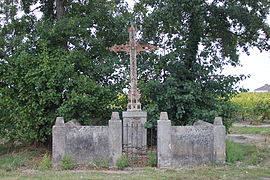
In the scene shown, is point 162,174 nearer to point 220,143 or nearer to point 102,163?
point 102,163

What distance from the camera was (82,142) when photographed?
938 centimetres

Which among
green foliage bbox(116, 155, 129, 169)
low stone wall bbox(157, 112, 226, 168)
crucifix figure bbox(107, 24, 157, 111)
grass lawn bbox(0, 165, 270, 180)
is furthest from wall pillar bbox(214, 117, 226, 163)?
crucifix figure bbox(107, 24, 157, 111)

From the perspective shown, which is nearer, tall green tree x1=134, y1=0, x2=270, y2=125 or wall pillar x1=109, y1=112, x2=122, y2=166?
wall pillar x1=109, y1=112, x2=122, y2=166

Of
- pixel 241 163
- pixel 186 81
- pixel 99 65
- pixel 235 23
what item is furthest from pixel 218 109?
pixel 99 65

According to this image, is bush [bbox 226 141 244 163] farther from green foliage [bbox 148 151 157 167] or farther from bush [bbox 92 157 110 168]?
bush [bbox 92 157 110 168]

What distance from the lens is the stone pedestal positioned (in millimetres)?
10453

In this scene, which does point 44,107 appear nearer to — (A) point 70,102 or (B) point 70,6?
(A) point 70,102

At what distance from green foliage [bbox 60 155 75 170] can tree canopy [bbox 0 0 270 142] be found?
224 centimetres

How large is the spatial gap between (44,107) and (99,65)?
107 inches

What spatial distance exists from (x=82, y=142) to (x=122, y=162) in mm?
1419

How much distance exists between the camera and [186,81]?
1192 cm

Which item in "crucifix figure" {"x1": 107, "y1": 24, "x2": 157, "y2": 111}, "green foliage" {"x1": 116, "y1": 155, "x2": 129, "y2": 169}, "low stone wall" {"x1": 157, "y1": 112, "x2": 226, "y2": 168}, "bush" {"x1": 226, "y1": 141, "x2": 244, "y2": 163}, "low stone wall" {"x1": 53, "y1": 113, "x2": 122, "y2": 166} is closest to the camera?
"green foliage" {"x1": 116, "y1": 155, "x2": 129, "y2": 169}

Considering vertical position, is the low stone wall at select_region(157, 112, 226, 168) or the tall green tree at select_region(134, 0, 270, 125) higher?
the tall green tree at select_region(134, 0, 270, 125)

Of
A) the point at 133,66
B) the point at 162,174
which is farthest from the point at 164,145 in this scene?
the point at 133,66
